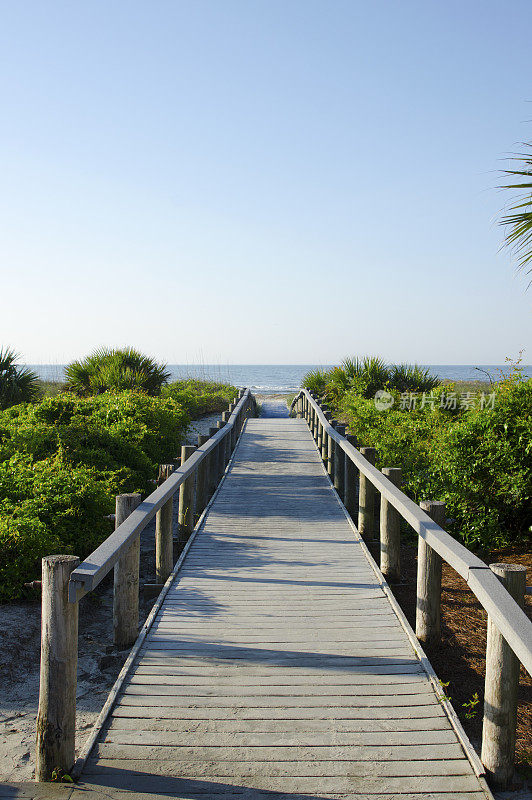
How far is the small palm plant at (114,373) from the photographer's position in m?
16.5

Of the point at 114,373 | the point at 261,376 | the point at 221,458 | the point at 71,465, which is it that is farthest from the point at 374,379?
the point at 261,376

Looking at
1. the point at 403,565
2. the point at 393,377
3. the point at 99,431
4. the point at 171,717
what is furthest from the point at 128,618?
the point at 393,377

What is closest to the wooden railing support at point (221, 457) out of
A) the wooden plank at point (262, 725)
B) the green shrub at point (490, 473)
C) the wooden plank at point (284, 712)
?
the green shrub at point (490, 473)

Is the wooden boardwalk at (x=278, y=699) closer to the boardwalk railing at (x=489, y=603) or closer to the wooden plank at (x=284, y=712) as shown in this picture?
the wooden plank at (x=284, y=712)

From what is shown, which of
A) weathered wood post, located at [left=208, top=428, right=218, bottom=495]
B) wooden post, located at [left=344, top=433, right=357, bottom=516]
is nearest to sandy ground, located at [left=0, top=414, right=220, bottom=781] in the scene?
weathered wood post, located at [left=208, top=428, right=218, bottom=495]

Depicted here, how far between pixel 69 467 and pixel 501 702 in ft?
20.9

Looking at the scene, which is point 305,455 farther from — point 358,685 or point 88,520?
point 358,685

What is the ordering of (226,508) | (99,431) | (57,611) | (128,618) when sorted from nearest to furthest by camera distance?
(57,611) < (128,618) < (226,508) < (99,431)

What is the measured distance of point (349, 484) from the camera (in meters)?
8.53

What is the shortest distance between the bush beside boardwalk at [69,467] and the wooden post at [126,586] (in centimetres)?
149

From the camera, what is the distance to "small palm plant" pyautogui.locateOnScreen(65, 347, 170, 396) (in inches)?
648

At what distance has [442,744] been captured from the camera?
3127 millimetres

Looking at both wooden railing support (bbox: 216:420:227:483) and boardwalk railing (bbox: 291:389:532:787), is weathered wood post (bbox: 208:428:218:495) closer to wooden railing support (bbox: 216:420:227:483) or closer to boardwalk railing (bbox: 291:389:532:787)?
wooden railing support (bbox: 216:420:227:483)

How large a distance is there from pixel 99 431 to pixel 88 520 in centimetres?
352
